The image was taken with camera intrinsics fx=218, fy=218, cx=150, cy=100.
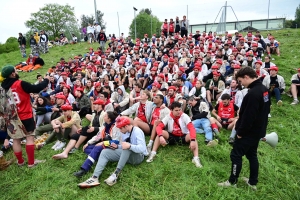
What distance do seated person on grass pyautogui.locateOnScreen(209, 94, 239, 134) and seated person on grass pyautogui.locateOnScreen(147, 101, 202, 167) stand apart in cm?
110

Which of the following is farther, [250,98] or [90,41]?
[90,41]

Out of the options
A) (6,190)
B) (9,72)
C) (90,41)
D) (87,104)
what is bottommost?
(6,190)

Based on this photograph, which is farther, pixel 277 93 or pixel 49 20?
pixel 49 20

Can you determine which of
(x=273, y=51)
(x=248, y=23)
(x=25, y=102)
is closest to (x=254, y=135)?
(x=25, y=102)

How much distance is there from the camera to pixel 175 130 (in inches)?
195

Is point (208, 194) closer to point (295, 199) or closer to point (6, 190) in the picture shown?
point (295, 199)

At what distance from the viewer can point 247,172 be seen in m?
3.97

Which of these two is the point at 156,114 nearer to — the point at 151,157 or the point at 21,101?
the point at 151,157

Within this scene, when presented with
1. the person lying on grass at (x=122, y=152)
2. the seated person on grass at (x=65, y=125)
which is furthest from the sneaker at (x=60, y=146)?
the person lying on grass at (x=122, y=152)

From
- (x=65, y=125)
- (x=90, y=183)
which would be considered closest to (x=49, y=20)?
(x=65, y=125)

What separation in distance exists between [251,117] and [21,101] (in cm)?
407

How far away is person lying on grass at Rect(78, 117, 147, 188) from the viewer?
154 inches

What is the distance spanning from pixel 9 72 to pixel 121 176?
2.88 meters

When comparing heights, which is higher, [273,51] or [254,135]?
[273,51]
